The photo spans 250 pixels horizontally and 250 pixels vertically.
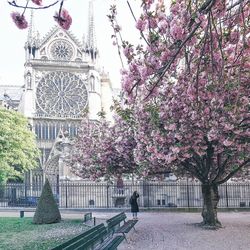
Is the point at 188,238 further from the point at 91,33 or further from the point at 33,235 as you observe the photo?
the point at 91,33

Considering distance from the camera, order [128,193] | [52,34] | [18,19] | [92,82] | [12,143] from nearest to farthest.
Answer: [18,19] < [128,193] < [12,143] < [92,82] < [52,34]

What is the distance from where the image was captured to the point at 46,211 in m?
18.2

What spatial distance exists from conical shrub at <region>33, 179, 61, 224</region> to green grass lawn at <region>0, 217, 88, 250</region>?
14.8 inches

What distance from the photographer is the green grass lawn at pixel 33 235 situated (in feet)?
37.9

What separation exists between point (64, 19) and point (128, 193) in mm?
28332

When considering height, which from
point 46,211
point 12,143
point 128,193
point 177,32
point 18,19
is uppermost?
point 12,143

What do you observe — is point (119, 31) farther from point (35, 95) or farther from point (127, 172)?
point (35, 95)

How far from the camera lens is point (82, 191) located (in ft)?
96.2

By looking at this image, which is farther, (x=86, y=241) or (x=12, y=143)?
(x=12, y=143)

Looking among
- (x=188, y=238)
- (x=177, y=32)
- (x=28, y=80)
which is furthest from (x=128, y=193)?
(x=177, y=32)

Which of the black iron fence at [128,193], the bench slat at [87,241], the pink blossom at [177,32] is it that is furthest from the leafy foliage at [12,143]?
the pink blossom at [177,32]

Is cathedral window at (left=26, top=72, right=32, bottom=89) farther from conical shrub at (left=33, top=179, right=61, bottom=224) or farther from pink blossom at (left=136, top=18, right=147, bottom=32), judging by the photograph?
pink blossom at (left=136, top=18, right=147, bottom=32)

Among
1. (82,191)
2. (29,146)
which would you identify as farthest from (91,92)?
(82,191)

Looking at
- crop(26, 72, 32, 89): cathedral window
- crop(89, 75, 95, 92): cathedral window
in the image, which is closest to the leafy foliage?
crop(26, 72, 32, 89): cathedral window
